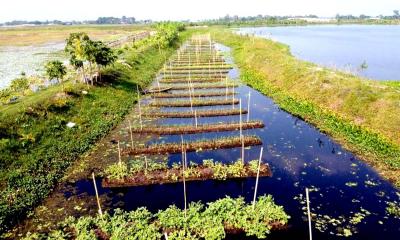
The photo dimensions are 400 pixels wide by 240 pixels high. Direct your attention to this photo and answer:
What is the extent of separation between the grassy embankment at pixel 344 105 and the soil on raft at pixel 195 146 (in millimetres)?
6850

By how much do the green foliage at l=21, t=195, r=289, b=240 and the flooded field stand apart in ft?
2.67

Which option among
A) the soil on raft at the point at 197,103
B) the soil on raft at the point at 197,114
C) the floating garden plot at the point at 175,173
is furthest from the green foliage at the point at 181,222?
the soil on raft at the point at 197,103

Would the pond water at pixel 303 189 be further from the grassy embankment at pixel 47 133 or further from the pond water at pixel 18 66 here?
the pond water at pixel 18 66

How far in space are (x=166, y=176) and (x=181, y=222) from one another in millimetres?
4847

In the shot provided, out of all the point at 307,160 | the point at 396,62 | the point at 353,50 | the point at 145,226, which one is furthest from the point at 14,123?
the point at 353,50

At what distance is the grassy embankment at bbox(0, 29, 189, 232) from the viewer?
19422 millimetres

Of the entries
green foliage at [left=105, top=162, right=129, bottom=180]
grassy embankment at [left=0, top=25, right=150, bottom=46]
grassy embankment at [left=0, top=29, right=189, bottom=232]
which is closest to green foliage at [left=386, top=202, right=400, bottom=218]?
green foliage at [left=105, top=162, right=129, bottom=180]

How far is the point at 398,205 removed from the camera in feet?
59.2

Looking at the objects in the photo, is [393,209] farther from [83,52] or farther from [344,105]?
[83,52]

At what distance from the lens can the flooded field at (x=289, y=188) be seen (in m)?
16.9

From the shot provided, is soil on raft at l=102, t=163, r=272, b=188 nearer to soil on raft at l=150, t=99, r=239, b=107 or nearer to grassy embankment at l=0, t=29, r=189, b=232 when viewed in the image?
grassy embankment at l=0, t=29, r=189, b=232

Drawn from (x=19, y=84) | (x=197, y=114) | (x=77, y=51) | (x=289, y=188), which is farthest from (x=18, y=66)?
(x=289, y=188)

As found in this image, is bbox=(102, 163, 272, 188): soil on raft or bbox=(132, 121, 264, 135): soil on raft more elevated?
bbox=(132, 121, 264, 135): soil on raft

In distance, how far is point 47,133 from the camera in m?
25.8
